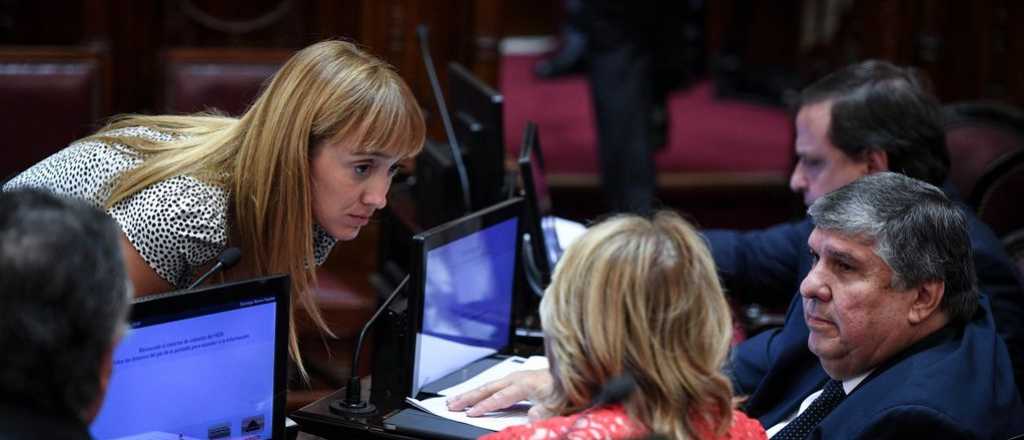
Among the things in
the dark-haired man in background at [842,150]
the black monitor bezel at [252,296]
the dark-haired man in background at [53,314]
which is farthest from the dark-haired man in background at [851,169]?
the dark-haired man in background at [53,314]

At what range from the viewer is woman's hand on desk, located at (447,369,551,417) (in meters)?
2.25

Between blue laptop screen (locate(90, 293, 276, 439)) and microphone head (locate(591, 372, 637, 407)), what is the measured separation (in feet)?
1.84

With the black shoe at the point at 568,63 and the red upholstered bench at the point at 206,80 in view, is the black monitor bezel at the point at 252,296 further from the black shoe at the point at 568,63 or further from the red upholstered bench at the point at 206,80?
the black shoe at the point at 568,63

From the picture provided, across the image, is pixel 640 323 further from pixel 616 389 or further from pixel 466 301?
pixel 466 301

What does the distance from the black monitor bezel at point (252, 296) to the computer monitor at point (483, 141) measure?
1.08 meters

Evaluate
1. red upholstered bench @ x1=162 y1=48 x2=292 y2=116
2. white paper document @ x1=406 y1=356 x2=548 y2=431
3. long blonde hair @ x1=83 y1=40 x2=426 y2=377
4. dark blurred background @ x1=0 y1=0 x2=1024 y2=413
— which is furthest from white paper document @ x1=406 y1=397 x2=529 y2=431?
red upholstered bench @ x1=162 y1=48 x2=292 y2=116

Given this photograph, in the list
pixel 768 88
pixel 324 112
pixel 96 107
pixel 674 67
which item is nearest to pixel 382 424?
pixel 324 112

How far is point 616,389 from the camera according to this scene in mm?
1639

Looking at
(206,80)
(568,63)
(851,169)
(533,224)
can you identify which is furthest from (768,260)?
(568,63)

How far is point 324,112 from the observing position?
2354 millimetres

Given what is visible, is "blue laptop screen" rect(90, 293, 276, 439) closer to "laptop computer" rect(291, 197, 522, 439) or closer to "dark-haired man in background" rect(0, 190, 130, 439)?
"laptop computer" rect(291, 197, 522, 439)

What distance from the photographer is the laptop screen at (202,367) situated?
1.85 metres

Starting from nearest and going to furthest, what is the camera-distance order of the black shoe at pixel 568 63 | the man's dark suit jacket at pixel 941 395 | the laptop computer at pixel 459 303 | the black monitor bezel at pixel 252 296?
the black monitor bezel at pixel 252 296, the man's dark suit jacket at pixel 941 395, the laptop computer at pixel 459 303, the black shoe at pixel 568 63

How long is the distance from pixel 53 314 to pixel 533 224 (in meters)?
1.49
